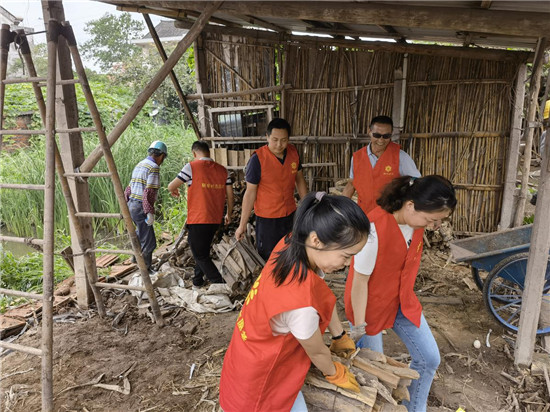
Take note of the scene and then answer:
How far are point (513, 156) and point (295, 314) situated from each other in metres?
4.99

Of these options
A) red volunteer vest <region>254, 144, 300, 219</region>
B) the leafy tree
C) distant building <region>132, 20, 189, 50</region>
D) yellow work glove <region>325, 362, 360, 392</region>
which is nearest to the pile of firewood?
yellow work glove <region>325, 362, 360, 392</region>

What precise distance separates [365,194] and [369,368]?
2368 millimetres

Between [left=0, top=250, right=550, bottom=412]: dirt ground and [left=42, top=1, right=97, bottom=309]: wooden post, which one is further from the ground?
[left=42, top=1, right=97, bottom=309]: wooden post

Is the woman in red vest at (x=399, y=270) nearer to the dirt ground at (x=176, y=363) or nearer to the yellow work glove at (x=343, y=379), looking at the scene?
the yellow work glove at (x=343, y=379)

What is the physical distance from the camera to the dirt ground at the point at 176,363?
112 inches

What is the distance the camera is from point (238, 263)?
4762mm

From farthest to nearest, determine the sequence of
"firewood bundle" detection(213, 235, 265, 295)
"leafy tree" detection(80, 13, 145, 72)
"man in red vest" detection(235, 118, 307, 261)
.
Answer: "leafy tree" detection(80, 13, 145, 72)
"firewood bundle" detection(213, 235, 265, 295)
"man in red vest" detection(235, 118, 307, 261)

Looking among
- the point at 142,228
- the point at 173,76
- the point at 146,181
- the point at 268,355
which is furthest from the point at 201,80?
the point at 268,355

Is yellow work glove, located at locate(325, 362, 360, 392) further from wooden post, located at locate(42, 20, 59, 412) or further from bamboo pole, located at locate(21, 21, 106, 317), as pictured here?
bamboo pole, located at locate(21, 21, 106, 317)

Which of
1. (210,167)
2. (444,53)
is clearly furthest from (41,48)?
(444,53)

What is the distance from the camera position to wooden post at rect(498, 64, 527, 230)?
4.90m

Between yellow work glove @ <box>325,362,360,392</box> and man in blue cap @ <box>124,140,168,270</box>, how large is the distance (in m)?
3.75

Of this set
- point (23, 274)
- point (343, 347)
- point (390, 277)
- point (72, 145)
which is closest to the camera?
point (343, 347)

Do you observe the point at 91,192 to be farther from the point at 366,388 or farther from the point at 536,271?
the point at 536,271
